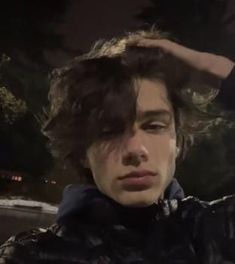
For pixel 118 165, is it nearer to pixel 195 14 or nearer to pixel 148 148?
pixel 148 148

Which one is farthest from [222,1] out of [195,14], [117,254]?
[117,254]

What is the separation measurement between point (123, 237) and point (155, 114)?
25 cm

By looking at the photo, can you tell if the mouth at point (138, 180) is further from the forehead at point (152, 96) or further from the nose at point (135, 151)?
the forehead at point (152, 96)

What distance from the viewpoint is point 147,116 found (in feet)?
3.20

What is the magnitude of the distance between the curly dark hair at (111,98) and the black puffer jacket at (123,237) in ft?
0.28

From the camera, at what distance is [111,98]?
3.18 feet

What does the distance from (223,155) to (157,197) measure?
0.18 m

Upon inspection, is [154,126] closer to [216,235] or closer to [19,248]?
[216,235]

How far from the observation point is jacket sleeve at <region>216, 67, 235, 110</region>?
0.93m

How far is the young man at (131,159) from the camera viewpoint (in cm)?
93

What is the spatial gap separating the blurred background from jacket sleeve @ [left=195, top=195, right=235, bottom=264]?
0.05m

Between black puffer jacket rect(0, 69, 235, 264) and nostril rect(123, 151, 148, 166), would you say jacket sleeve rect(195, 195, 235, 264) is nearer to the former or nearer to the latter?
black puffer jacket rect(0, 69, 235, 264)

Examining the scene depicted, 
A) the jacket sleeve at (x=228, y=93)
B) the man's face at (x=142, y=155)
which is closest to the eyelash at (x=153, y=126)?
the man's face at (x=142, y=155)

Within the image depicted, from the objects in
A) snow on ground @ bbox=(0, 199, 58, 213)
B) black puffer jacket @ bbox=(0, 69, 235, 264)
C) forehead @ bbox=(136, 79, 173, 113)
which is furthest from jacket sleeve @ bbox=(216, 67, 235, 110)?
snow on ground @ bbox=(0, 199, 58, 213)
